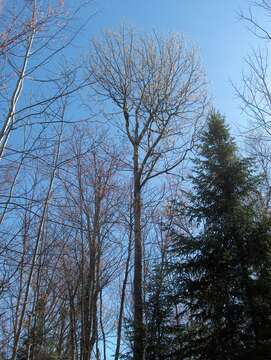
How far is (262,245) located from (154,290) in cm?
322

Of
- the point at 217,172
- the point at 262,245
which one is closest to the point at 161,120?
the point at 217,172

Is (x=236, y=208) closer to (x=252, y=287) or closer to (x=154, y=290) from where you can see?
(x=252, y=287)

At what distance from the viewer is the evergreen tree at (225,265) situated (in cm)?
712

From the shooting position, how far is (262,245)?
7762 mm

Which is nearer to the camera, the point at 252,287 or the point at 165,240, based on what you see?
the point at 252,287

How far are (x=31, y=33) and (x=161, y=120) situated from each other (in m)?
6.34

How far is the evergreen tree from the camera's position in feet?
23.4

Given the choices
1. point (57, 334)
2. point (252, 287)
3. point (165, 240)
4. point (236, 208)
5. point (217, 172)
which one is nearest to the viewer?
point (252, 287)

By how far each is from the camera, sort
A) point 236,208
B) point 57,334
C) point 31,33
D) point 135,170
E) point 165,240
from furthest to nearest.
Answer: point 57,334, point 165,240, point 135,170, point 236,208, point 31,33

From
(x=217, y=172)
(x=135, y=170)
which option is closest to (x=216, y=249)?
(x=217, y=172)

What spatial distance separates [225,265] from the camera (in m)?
7.96

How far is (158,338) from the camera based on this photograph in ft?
30.4

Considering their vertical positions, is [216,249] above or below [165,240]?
below

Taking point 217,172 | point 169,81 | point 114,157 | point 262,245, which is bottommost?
point 262,245
